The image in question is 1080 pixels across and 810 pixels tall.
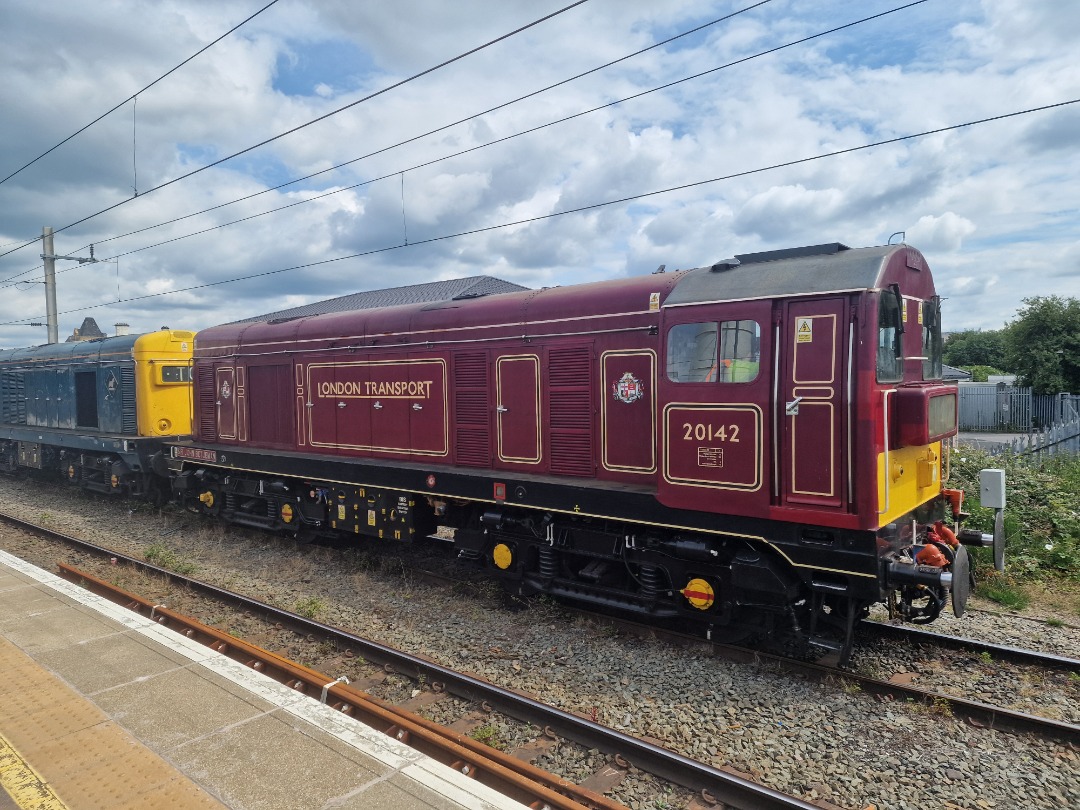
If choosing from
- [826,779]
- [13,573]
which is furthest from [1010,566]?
[13,573]

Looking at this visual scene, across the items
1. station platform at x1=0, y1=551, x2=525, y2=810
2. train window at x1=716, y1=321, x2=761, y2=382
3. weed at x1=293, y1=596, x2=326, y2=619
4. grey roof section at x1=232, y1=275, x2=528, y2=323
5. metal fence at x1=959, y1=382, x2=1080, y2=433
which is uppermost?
grey roof section at x1=232, y1=275, x2=528, y2=323

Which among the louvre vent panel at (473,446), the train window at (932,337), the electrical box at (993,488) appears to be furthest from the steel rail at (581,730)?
the train window at (932,337)

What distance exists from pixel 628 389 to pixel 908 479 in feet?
8.62

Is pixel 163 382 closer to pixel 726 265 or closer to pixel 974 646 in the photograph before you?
pixel 726 265

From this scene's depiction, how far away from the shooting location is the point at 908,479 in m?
5.90

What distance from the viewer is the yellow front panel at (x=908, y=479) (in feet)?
17.4

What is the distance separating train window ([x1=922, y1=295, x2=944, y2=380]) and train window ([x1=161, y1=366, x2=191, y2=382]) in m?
13.6

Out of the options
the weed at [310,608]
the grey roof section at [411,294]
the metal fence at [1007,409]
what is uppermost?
the grey roof section at [411,294]

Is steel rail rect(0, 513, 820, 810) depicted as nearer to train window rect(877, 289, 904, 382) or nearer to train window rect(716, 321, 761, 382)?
train window rect(716, 321, 761, 382)

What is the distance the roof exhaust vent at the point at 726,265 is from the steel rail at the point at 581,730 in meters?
3.96

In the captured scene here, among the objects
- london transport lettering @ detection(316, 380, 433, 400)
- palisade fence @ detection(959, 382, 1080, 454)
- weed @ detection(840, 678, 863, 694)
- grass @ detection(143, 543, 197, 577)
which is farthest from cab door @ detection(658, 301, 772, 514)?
palisade fence @ detection(959, 382, 1080, 454)

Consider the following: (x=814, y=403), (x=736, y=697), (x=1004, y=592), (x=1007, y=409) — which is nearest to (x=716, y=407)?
(x=814, y=403)

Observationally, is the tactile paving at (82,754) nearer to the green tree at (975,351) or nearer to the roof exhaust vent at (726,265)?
the roof exhaust vent at (726,265)

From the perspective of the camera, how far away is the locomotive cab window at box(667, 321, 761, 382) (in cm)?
577
